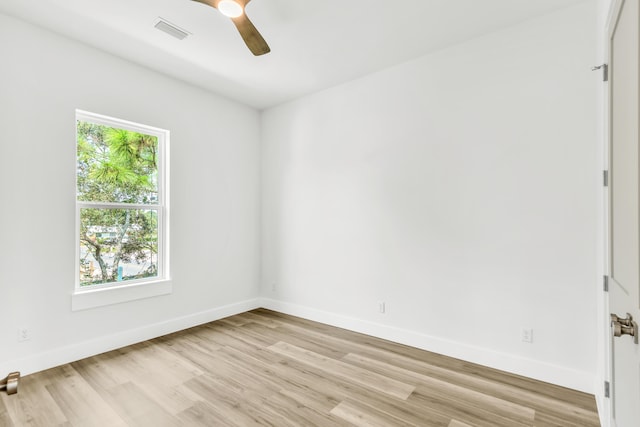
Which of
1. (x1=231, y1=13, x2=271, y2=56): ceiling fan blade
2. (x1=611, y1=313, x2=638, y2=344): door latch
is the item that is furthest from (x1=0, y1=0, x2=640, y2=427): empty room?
(x1=611, y1=313, x2=638, y2=344): door latch

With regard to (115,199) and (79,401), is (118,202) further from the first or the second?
(79,401)

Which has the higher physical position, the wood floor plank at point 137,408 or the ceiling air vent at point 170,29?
the ceiling air vent at point 170,29

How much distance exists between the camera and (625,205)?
1272mm

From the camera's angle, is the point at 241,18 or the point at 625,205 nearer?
the point at 625,205

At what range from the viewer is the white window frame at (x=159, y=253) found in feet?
9.87

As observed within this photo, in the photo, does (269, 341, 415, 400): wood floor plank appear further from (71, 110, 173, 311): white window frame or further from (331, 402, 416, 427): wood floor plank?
(71, 110, 173, 311): white window frame

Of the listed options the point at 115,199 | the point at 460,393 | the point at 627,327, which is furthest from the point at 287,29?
the point at 460,393

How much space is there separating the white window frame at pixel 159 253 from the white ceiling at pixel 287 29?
0.68m

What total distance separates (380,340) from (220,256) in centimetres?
227

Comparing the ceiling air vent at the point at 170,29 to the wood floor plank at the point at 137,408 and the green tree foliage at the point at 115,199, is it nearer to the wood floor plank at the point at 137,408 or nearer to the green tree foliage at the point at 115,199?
the green tree foliage at the point at 115,199

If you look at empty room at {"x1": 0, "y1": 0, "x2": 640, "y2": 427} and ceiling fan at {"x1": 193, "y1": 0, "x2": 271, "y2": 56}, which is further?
empty room at {"x1": 0, "y1": 0, "x2": 640, "y2": 427}

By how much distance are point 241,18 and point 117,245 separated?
8.47 feet

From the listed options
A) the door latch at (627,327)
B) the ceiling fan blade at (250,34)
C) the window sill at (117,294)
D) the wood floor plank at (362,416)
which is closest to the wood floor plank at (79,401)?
the window sill at (117,294)

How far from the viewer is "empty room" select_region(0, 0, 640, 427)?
227 centimetres
